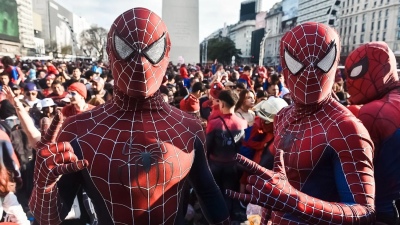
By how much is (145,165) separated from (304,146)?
2.77 feet

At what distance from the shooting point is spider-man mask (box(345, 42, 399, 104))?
2289 millimetres

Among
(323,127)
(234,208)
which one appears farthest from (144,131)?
(234,208)

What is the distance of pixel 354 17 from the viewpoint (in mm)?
75688

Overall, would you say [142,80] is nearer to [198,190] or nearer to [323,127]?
[198,190]

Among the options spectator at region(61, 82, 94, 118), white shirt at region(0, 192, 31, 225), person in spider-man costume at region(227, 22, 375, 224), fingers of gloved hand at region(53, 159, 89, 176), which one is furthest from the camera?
spectator at region(61, 82, 94, 118)

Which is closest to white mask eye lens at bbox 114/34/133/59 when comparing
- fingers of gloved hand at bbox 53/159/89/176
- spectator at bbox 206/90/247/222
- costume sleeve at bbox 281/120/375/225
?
fingers of gloved hand at bbox 53/159/89/176

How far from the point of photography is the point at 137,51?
150cm

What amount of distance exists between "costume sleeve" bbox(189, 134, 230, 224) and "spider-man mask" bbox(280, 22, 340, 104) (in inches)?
24.7

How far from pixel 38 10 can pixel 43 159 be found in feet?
328

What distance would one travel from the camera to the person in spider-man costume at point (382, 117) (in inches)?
81.7

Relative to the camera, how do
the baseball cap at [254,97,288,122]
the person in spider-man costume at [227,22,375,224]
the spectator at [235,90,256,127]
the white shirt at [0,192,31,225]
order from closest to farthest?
the person in spider-man costume at [227,22,375,224] → the white shirt at [0,192,31,225] → the baseball cap at [254,97,288,122] → the spectator at [235,90,256,127]

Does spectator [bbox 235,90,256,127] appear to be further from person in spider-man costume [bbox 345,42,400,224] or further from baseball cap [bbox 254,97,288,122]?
person in spider-man costume [bbox 345,42,400,224]

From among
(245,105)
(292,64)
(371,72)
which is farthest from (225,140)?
(292,64)

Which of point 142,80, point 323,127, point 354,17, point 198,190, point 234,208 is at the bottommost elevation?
point 234,208
